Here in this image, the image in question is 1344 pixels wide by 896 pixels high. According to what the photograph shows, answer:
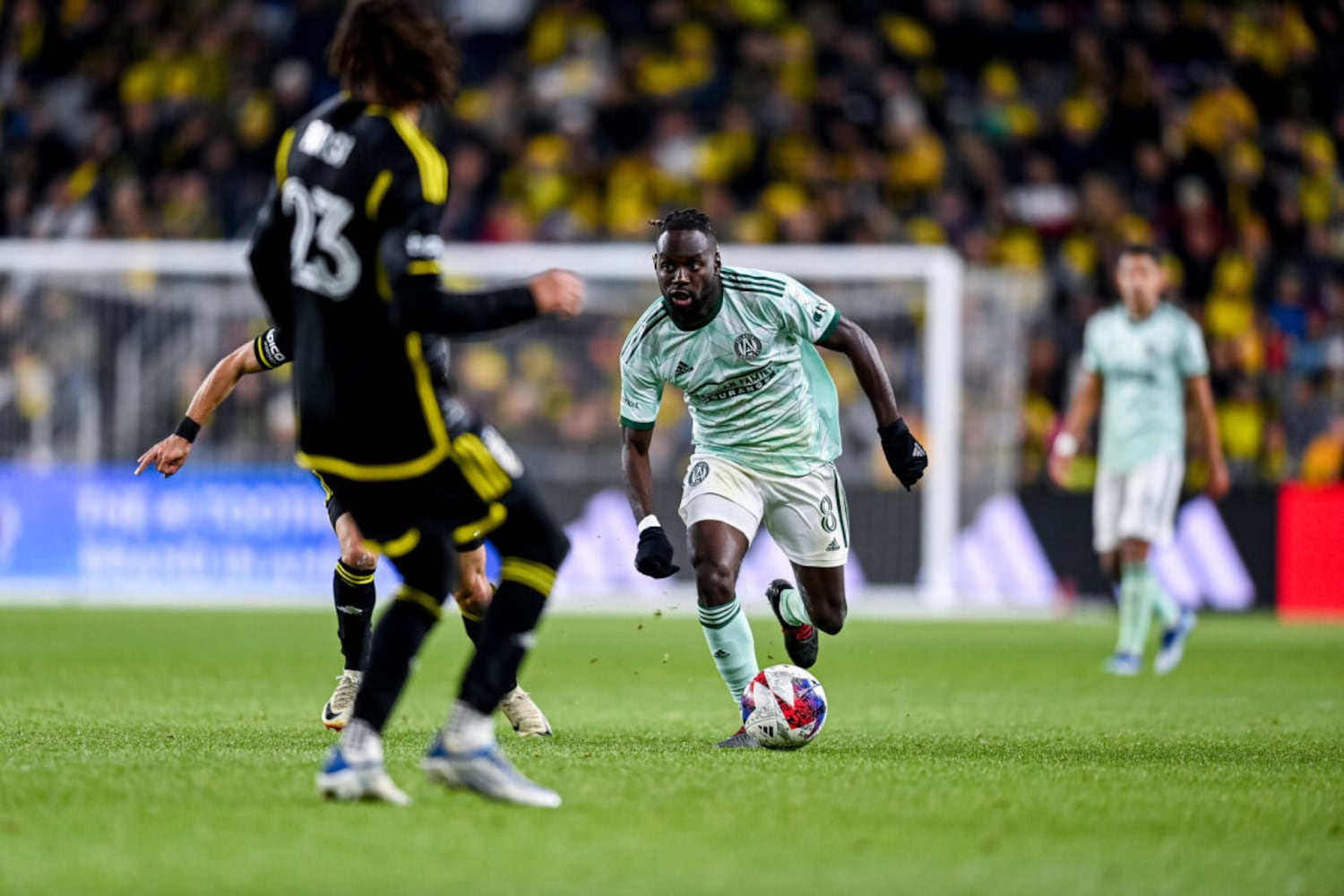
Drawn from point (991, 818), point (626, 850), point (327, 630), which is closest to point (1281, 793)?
point (991, 818)

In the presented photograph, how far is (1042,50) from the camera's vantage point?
23422 millimetres

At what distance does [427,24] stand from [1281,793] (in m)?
3.54

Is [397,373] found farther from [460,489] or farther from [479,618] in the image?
[479,618]

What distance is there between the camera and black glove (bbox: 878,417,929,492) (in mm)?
7395

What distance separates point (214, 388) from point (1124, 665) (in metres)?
6.93

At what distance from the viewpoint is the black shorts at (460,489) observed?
538 centimetres

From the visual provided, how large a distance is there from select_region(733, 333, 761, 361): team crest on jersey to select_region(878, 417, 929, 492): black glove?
68cm

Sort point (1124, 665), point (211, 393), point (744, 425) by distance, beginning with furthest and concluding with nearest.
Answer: point (1124, 665), point (744, 425), point (211, 393)

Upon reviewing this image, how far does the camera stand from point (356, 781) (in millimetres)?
5371

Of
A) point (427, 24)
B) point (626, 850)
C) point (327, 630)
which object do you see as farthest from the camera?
point (327, 630)

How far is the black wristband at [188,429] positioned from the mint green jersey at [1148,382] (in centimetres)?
716

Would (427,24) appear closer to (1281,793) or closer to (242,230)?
(1281,793)

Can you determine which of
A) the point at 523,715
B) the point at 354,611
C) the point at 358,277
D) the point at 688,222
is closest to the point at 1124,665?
the point at 523,715

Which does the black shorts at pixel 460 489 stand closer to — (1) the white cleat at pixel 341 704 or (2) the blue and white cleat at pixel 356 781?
(2) the blue and white cleat at pixel 356 781
